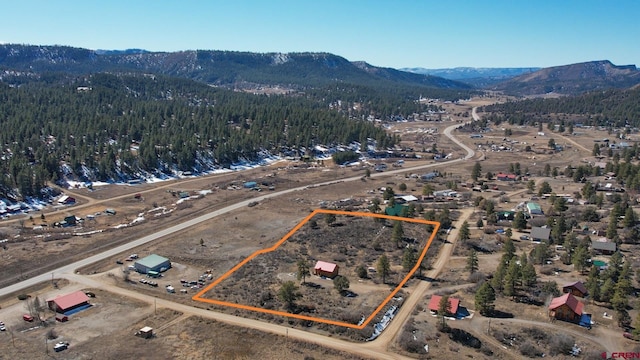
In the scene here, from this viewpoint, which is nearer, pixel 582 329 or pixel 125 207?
pixel 582 329

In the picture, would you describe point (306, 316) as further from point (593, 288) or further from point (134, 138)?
point (134, 138)

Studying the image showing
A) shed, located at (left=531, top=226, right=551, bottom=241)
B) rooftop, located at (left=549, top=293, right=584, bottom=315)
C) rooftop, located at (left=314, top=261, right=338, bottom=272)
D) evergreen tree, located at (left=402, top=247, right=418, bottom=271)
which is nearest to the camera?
rooftop, located at (left=549, top=293, right=584, bottom=315)

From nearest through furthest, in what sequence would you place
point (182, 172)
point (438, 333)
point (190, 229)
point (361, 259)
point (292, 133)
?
point (438, 333) → point (361, 259) → point (190, 229) → point (182, 172) → point (292, 133)

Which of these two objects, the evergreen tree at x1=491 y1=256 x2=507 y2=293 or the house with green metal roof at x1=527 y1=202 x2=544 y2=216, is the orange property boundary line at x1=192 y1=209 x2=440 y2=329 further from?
the house with green metal roof at x1=527 y1=202 x2=544 y2=216

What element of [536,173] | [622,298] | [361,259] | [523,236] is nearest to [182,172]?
[361,259]

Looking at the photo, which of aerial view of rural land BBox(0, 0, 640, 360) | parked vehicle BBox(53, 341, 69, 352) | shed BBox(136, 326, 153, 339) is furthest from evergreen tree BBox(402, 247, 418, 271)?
parked vehicle BBox(53, 341, 69, 352)

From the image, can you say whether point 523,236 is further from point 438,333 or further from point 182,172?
point 182,172

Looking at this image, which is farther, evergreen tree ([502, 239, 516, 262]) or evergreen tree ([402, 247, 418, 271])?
evergreen tree ([502, 239, 516, 262])
